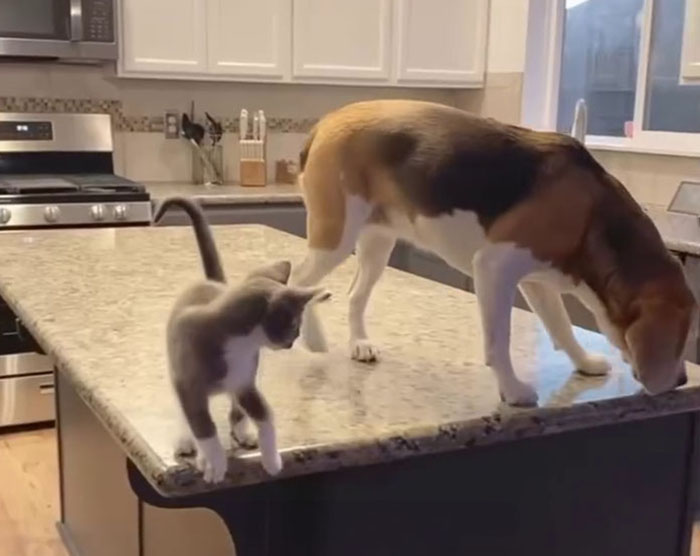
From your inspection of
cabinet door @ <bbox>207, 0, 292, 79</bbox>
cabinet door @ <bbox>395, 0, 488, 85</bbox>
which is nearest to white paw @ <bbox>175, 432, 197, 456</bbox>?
cabinet door @ <bbox>207, 0, 292, 79</bbox>

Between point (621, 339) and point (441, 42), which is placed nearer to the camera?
point (621, 339)

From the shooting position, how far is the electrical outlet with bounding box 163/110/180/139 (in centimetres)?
433

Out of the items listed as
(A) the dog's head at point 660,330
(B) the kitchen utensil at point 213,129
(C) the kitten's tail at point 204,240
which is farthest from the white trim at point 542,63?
(C) the kitten's tail at point 204,240

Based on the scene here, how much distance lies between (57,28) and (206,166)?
0.98m

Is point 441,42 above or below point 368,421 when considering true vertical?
above

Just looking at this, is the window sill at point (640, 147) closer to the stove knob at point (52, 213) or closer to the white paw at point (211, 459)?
the stove knob at point (52, 213)

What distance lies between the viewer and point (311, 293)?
35.9 inches

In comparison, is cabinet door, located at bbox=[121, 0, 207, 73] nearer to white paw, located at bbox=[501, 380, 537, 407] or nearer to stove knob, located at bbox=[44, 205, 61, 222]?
stove knob, located at bbox=[44, 205, 61, 222]

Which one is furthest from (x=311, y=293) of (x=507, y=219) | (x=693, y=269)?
(x=693, y=269)

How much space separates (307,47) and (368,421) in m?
3.29

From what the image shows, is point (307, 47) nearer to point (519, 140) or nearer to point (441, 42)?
point (441, 42)

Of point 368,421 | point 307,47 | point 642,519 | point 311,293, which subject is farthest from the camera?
point 307,47

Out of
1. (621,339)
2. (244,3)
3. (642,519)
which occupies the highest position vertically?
(244,3)

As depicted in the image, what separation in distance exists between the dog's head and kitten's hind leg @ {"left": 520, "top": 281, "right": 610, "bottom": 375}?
0.56 feet
